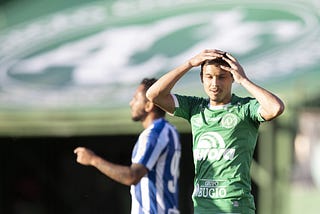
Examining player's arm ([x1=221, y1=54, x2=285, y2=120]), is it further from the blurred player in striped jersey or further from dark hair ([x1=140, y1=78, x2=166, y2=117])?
dark hair ([x1=140, y1=78, x2=166, y2=117])

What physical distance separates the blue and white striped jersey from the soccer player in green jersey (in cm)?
113

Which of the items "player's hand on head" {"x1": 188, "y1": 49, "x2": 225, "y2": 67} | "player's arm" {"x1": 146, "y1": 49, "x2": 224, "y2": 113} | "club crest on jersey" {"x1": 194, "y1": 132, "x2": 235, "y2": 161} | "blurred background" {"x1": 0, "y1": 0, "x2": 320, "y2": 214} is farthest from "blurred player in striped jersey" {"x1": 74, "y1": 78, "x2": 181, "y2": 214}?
"blurred background" {"x1": 0, "y1": 0, "x2": 320, "y2": 214}

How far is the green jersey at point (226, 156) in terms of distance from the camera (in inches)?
226

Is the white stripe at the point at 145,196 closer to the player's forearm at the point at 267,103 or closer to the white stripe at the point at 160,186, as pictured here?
the white stripe at the point at 160,186

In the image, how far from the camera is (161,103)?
6.06 metres

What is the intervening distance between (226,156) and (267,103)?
15.1 inches

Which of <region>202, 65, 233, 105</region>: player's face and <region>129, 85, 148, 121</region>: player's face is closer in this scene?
<region>202, 65, 233, 105</region>: player's face

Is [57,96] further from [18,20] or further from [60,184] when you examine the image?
[60,184]

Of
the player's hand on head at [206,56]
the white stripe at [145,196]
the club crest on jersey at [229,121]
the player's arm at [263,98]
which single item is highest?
the player's hand on head at [206,56]

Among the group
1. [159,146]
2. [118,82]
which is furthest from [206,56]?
[118,82]

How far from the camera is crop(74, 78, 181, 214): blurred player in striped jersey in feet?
22.9

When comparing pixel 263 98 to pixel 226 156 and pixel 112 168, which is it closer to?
pixel 226 156

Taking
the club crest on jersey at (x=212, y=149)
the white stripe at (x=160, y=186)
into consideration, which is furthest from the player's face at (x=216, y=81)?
the white stripe at (x=160, y=186)

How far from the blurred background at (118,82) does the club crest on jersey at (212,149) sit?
12.4 ft
